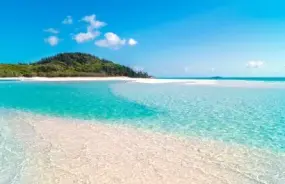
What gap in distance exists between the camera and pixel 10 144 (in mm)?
6898

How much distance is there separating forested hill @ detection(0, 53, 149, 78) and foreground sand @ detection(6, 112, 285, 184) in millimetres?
81301

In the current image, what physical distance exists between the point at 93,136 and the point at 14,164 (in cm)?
271

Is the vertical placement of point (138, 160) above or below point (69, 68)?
below

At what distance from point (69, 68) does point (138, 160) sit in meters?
103

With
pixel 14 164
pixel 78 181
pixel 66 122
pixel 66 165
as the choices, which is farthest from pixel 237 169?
pixel 66 122

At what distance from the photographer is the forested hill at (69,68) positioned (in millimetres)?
87438

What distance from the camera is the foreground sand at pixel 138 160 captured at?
484cm

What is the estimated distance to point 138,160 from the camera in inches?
229

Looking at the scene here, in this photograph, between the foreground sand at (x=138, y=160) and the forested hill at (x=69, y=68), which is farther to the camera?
the forested hill at (x=69, y=68)

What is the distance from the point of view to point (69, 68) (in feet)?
346

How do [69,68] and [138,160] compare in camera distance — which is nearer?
[138,160]

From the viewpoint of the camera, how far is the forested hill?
87438mm

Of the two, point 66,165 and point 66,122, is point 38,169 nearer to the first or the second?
point 66,165

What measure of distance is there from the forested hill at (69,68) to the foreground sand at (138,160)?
8130cm
